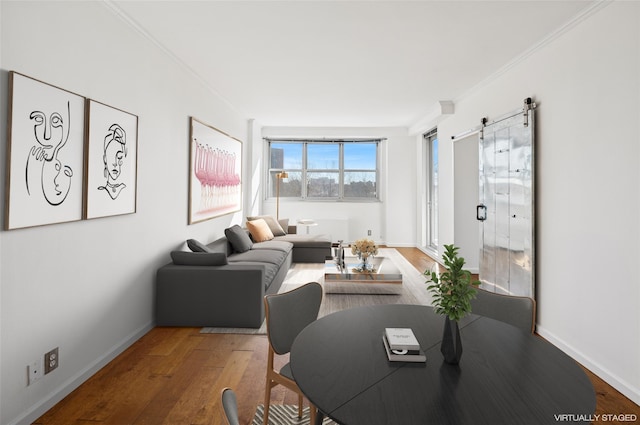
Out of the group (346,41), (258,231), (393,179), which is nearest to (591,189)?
(346,41)

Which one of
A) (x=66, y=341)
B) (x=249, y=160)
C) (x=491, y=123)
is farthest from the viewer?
(x=249, y=160)

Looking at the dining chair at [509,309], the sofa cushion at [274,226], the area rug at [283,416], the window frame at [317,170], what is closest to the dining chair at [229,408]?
the area rug at [283,416]

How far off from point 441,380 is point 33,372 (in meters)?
2.16

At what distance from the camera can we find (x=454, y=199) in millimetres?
5348

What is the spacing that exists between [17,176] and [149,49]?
1.76 metres

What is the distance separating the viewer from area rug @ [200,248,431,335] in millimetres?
3534

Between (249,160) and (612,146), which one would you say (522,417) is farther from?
(249,160)

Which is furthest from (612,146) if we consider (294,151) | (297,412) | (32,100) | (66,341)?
(294,151)

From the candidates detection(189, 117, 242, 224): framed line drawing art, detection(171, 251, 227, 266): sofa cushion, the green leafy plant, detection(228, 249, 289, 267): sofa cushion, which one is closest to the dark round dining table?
the green leafy plant

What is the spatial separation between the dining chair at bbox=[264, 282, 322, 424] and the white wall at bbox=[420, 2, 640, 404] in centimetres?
206

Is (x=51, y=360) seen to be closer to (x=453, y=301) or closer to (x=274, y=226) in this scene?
(x=453, y=301)

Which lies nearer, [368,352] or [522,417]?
[522,417]

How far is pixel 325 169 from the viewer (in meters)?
7.93

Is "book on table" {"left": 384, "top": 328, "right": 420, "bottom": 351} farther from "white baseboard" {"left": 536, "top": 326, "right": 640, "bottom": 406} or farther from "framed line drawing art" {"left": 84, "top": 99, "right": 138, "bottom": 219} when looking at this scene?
"framed line drawing art" {"left": 84, "top": 99, "right": 138, "bottom": 219}
